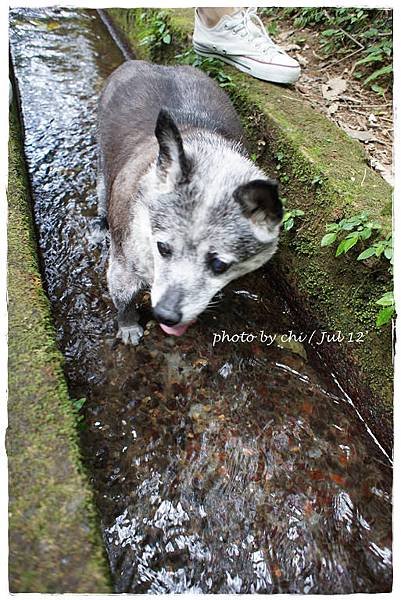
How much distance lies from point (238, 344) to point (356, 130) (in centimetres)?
247

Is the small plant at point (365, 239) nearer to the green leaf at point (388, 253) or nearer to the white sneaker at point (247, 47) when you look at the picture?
the green leaf at point (388, 253)

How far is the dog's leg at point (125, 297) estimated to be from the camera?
3.74 m

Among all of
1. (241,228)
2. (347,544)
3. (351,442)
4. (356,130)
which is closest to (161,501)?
(347,544)

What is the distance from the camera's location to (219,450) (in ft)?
11.2

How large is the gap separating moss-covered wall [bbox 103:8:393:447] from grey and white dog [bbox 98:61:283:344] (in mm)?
525

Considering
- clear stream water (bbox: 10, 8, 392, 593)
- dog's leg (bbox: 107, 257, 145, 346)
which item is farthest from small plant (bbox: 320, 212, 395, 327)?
dog's leg (bbox: 107, 257, 145, 346)

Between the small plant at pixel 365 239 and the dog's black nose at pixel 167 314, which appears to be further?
the small plant at pixel 365 239

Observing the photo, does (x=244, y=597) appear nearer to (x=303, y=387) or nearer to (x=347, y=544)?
(x=347, y=544)

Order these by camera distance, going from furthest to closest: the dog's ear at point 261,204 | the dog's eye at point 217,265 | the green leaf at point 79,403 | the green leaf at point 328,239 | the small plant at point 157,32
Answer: the small plant at point 157,32, the green leaf at point 328,239, the green leaf at point 79,403, the dog's eye at point 217,265, the dog's ear at point 261,204

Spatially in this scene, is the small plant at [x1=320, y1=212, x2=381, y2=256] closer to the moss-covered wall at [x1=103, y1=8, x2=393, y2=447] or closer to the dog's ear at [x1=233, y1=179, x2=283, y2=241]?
the moss-covered wall at [x1=103, y1=8, x2=393, y2=447]

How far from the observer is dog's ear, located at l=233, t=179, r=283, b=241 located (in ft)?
9.44

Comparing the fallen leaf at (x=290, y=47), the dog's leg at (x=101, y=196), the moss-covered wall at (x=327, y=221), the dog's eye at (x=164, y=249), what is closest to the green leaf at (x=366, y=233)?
the moss-covered wall at (x=327, y=221)

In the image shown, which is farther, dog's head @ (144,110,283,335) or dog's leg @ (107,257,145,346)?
dog's leg @ (107,257,145,346)

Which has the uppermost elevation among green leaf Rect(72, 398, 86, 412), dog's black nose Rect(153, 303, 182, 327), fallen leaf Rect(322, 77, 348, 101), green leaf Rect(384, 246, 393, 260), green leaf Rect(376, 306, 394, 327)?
fallen leaf Rect(322, 77, 348, 101)
